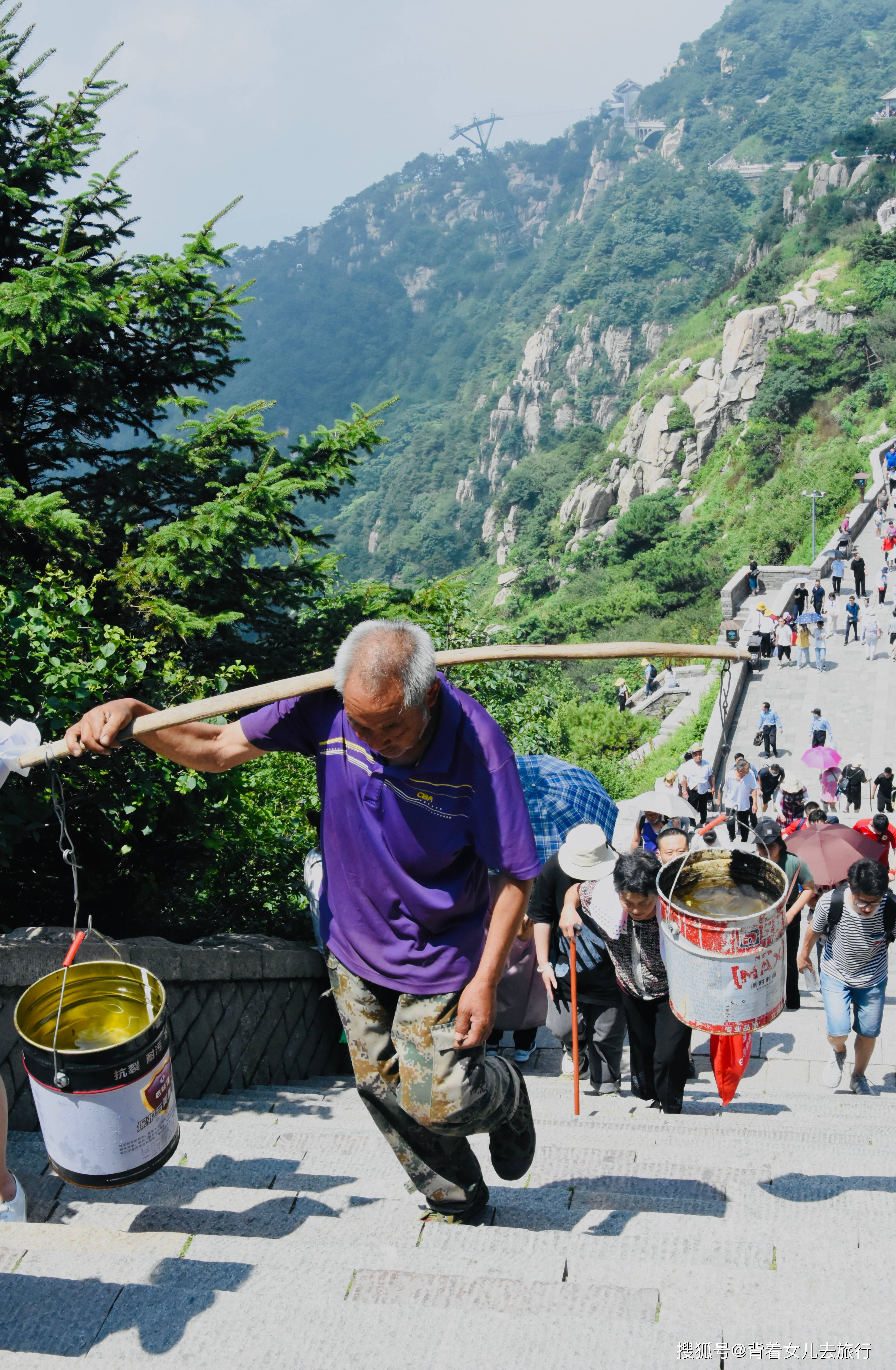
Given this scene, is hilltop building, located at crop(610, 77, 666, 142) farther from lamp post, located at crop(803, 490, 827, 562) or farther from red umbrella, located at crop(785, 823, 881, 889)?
red umbrella, located at crop(785, 823, 881, 889)

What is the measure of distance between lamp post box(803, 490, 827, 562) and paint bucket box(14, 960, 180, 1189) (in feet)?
104

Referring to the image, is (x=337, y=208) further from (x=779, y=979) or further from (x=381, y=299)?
(x=779, y=979)

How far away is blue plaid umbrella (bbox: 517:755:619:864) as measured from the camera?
21.3ft

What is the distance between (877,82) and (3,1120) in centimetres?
15147

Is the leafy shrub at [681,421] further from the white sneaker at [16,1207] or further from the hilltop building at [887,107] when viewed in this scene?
the hilltop building at [887,107]

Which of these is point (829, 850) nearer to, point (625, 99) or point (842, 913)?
point (842, 913)

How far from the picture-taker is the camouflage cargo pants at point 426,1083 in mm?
2939

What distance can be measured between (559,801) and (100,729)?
4034mm

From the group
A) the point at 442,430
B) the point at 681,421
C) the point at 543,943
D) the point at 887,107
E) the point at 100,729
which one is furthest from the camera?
the point at 442,430

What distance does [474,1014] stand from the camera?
2891 mm

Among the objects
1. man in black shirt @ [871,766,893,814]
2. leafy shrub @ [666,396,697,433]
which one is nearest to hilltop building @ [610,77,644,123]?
leafy shrub @ [666,396,697,433]

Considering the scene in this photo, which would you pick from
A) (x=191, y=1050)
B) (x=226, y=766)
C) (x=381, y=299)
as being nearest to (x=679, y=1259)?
(x=226, y=766)

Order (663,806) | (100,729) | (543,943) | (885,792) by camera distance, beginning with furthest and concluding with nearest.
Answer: (885,792) < (663,806) < (543,943) < (100,729)

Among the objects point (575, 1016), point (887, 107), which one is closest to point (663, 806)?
point (575, 1016)
